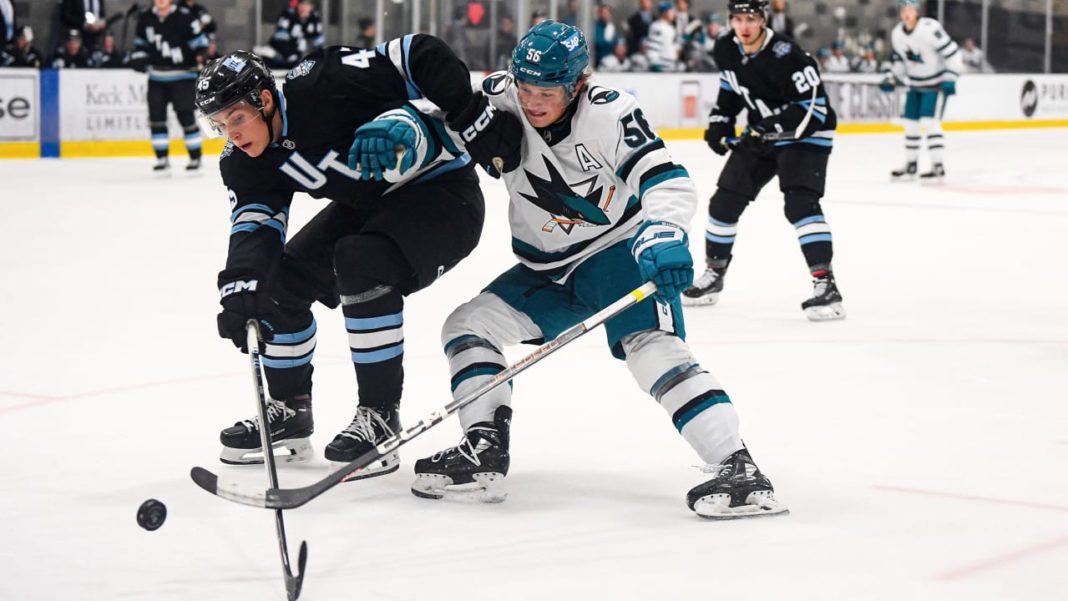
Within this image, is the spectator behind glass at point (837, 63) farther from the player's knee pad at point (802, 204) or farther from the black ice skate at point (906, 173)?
the player's knee pad at point (802, 204)

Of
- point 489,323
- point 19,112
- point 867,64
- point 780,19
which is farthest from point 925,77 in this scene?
point 489,323

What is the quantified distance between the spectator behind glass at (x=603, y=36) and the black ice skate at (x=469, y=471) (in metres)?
11.3

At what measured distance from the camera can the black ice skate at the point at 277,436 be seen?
312cm

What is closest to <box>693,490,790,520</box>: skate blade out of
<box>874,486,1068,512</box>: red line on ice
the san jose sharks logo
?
<box>874,486,1068,512</box>: red line on ice

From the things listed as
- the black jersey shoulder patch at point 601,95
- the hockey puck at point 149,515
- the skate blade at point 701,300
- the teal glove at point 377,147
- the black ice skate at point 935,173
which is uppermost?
the black jersey shoulder patch at point 601,95

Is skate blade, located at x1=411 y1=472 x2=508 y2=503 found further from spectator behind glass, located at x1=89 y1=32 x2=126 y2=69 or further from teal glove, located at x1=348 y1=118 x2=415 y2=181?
spectator behind glass, located at x1=89 y1=32 x2=126 y2=69

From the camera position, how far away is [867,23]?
16781mm

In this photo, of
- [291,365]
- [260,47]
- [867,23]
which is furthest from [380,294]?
[867,23]

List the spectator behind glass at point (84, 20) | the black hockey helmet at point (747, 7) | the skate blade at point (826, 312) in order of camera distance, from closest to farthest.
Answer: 1. the skate blade at point (826, 312)
2. the black hockey helmet at point (747, 7)
3. the spectator behind glass at point (84, 20)

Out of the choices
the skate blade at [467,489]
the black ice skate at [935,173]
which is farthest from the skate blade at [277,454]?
the black ice skate at [935,173]

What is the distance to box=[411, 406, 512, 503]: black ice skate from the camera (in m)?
2.79

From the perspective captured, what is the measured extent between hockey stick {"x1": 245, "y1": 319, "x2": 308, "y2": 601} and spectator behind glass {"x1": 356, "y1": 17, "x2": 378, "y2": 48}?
406 inches

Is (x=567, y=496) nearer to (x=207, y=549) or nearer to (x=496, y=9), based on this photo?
(x=207, y=549)

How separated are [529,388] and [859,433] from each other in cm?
91
